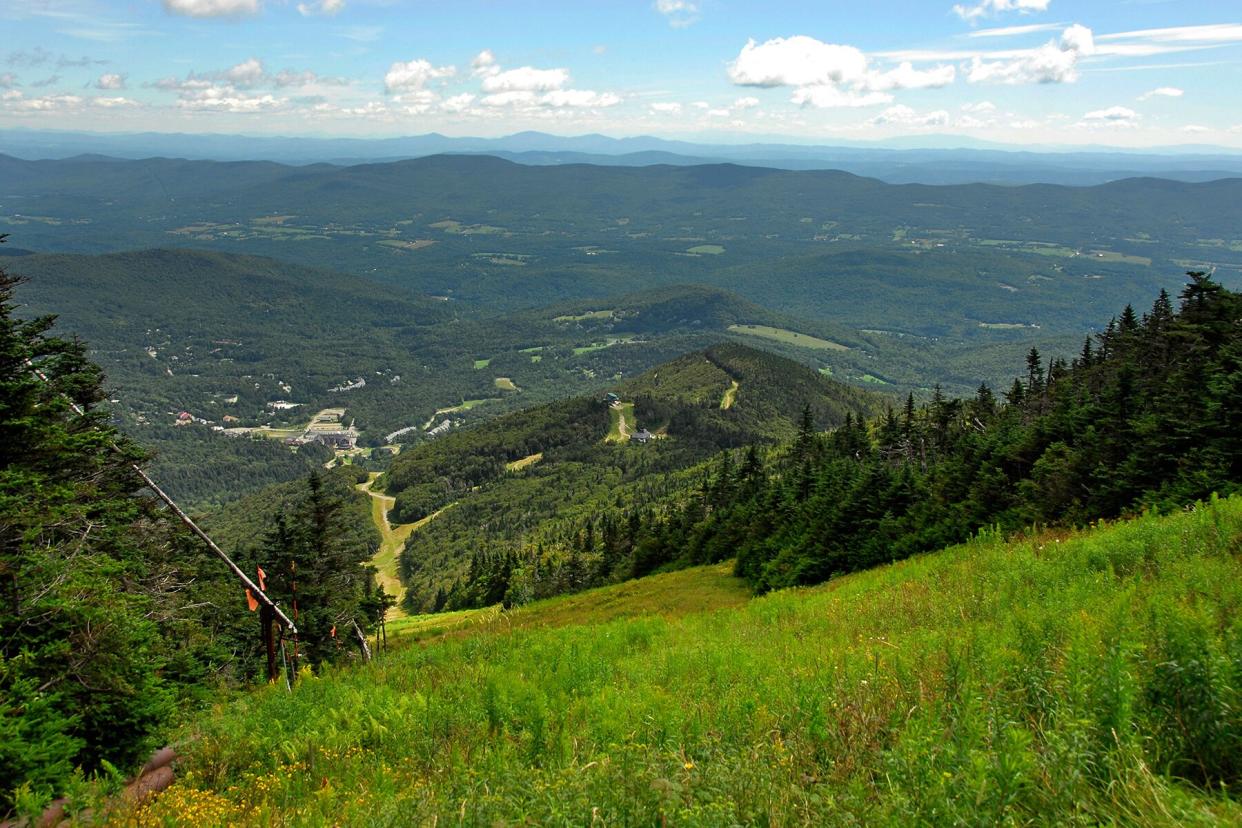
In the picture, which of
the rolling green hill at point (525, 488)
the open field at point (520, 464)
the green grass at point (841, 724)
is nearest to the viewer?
the green grass at point (841, 724)

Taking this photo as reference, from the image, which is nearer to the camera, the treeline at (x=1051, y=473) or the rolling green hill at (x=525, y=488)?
the treeline at (x=1051, y=473)

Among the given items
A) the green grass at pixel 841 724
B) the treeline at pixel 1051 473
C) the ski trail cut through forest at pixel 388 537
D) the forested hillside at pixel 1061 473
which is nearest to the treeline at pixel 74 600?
the green grass at pixel 841 724

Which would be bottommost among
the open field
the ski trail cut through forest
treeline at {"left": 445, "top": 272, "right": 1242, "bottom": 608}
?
the ski trail cut through forest

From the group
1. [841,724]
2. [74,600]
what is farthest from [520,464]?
[841,724]

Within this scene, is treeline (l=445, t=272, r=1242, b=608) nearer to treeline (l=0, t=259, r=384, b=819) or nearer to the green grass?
the green grass

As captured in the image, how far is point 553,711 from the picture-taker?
328 inches

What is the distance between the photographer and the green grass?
4184 millimetres

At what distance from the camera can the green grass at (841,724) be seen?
4.18 meters

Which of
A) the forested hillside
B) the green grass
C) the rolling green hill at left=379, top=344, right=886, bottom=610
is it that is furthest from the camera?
the rolling green hill at left=379, top=344, right=886, bottom=610

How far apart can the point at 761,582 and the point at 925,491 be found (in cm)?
866

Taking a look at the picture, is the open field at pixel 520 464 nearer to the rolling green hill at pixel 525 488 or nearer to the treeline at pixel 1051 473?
the rolling green hill at pixel 525 488

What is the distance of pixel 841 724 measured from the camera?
591 centimetres

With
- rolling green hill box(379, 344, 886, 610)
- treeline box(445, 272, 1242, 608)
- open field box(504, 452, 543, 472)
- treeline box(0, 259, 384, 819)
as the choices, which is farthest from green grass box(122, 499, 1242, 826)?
open field box(504, 452, 543, 472)

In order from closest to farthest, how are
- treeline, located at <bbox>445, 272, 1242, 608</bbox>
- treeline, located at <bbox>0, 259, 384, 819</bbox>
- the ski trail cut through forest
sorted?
treeline, located at <bbox>0, 259, 384, 819</bbox>, treeline, located at <bbox>445, 272, 1242, 608</bbox>, the ski trail cut through forest
